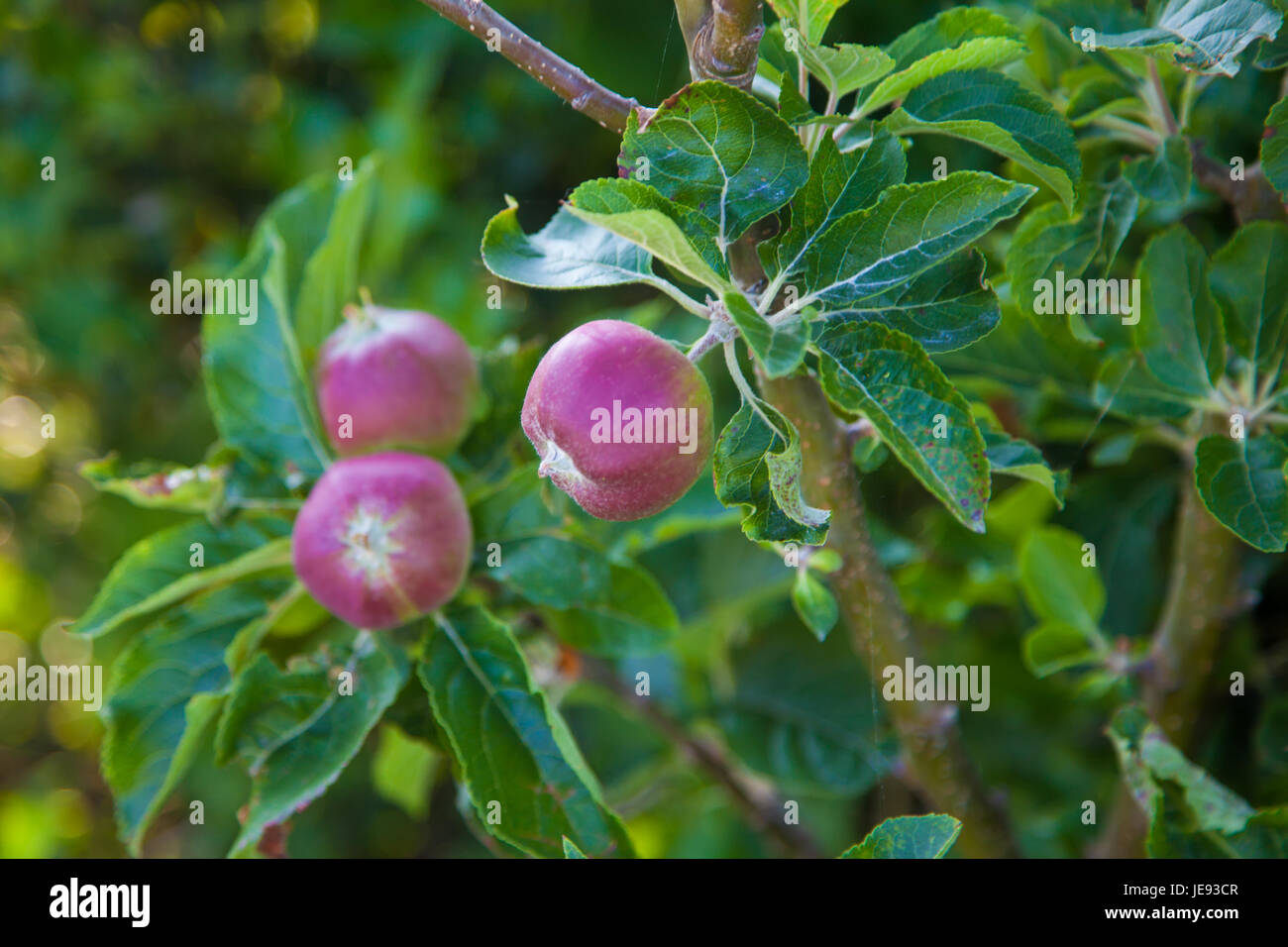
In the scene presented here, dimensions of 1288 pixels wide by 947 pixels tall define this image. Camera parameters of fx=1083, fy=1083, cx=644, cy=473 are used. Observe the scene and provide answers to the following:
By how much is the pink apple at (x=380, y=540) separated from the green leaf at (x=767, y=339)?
0.38 metres

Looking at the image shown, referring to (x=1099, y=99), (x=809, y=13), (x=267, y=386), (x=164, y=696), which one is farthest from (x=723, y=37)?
(x=164, y=696)

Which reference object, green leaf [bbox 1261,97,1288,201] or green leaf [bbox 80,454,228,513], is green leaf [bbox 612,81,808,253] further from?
green leaf [bbox 80,454,228,513]

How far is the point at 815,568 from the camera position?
0.85 metres

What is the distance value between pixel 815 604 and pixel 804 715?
2.07ft

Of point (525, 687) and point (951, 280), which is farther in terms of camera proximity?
point (525, 687)

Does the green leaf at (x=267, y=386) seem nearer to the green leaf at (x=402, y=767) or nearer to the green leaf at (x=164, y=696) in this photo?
the green leaf at (x=164, y=696)

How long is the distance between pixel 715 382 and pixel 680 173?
0.53 meters

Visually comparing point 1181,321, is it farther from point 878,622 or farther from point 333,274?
point 333,274

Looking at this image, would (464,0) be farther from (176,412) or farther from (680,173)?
(176,412)

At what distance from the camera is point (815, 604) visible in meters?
0.79

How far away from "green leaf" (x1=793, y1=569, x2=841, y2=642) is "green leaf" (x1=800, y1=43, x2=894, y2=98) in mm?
346

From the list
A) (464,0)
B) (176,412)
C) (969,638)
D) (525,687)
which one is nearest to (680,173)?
(464,0)

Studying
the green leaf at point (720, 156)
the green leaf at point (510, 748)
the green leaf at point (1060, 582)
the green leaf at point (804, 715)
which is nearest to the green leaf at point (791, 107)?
the green leaf at point (720, 156)

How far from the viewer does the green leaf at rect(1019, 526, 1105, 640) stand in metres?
1.06
